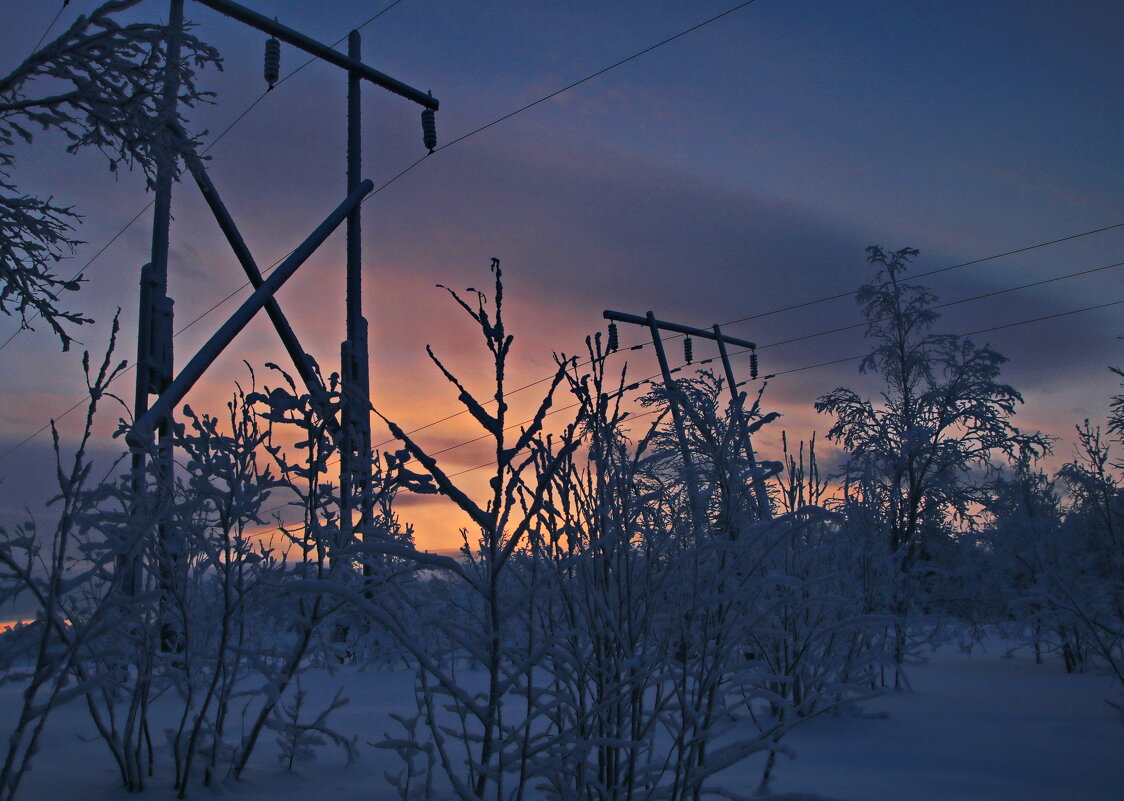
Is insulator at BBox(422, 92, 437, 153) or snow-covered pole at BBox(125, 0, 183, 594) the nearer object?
snow-covered pole at BBox(125, 0, 183, 594)

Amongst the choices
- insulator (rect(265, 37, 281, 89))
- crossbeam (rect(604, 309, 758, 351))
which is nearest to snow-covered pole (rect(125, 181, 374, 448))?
insulator (rect(265, 37, 281, 89))

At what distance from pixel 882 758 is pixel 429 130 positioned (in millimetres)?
7974

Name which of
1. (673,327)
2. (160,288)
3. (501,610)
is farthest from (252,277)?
(673,327)

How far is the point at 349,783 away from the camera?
13.5 feet

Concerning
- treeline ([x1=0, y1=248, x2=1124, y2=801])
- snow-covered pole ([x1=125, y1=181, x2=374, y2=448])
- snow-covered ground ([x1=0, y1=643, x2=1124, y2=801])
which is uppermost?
snow-covered pole ([x1=125, y1=181, x2=374, y2=448])

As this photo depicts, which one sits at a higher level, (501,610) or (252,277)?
(252,277)

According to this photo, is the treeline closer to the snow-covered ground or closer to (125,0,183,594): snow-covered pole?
the snow-covered ground

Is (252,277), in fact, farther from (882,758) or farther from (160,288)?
(882,758)

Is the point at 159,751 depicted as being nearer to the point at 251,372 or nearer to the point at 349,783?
the point at 349,783

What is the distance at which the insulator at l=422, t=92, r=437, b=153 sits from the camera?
8.93 metres

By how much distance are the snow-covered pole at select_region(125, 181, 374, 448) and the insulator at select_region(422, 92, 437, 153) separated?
114cm

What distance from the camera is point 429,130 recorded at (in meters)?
8.94

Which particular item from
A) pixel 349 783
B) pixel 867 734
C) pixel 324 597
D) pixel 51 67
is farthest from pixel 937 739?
pixel 51 67

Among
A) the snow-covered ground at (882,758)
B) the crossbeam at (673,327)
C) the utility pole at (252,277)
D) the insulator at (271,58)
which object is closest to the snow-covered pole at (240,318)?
the utility pole at (252,277)
